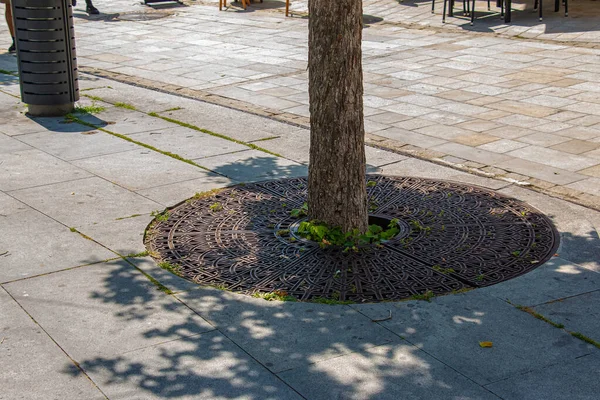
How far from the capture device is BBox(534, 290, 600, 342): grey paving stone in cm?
505

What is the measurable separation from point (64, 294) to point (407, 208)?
10.3 ft

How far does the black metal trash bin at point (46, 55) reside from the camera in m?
10.5

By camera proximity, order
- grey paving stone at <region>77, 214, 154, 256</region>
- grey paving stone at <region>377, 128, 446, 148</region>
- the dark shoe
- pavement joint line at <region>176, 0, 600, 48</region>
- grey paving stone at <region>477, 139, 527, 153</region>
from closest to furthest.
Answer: grey paving stone at <region>77, 214, 154, 256</region>, grey paving stone at <region>477, 139, 527, 153</region>, grey paving stone at <region>377, 128, 446, 148</region>, pavement joint line at <region>176, 0, 600, 48</region>, the dark shoe

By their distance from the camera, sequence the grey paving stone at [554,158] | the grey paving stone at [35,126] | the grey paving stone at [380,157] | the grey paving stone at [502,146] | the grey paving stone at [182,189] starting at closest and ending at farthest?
the grey paving stone at [182,189] → the grey paving stone at [554,158] → the grey paving stone at [380,157] → the grey paving stone at [502,146] → the grey paving stone at [35,126]

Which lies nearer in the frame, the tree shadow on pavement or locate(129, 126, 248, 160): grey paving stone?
the tree shadow on pavement

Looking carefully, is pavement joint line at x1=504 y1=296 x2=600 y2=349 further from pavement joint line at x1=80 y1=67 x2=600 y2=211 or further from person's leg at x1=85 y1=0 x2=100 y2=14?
person's leg at x1=85 y1=0 x2=100 y2=14

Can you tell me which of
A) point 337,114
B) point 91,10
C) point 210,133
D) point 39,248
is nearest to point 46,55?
point 210,133

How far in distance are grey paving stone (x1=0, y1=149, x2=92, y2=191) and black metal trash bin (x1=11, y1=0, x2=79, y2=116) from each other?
75.6 inches

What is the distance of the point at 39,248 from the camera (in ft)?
21.0

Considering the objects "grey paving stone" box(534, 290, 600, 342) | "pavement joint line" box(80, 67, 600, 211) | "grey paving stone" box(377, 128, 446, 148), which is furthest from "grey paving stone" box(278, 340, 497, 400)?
"grey paving stone" box(377, 128, 446, 148)

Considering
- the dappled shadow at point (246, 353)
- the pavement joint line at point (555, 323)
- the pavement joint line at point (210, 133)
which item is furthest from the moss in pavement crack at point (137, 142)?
the pavement joint line at point (555, 323)

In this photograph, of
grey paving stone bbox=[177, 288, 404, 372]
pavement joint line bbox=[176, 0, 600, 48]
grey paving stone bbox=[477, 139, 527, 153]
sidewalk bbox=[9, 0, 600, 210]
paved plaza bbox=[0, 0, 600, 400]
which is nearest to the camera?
paved plaza bbox=[0, 0, 600, 400]

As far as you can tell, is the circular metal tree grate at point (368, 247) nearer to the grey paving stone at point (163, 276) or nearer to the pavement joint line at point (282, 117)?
the grey paving stone at point (163, 276)

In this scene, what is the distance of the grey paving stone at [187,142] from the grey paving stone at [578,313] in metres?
4.75
